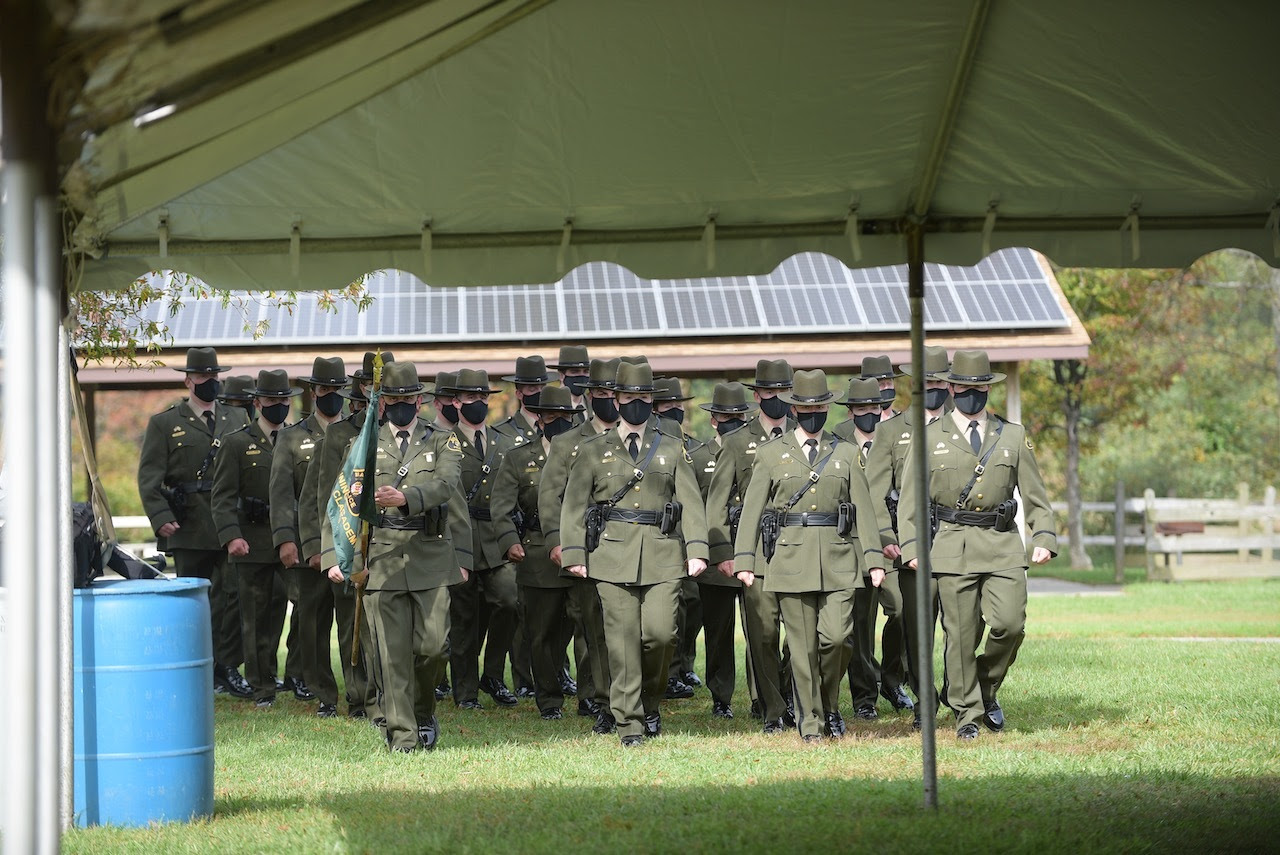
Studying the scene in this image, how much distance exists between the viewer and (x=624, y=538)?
10352mm

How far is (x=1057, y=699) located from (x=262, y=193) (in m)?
7.92

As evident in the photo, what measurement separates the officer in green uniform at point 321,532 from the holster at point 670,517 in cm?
216

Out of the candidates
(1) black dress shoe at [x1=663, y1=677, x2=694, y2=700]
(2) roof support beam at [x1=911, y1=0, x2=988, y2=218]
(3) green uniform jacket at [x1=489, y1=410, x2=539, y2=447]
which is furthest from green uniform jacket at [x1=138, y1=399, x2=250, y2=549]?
(2) roof support beam at [x1=911, y1=0, x2=988, y2=218]

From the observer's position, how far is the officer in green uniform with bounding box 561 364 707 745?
10312mm

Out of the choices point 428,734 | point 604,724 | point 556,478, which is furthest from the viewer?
point 556,478

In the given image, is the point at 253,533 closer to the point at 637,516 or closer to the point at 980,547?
the point at 637,516

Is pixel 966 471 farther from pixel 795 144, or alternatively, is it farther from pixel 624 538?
pixel 795 144

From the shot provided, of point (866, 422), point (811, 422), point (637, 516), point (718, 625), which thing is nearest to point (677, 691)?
point (718, 625)

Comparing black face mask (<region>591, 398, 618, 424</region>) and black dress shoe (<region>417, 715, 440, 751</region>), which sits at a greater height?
black face mask (<region>591, 398, 618, 424</region>)

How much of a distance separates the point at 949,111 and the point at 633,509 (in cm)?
461

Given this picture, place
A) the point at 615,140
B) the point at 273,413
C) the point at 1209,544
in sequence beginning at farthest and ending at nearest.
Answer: the point at 1209,544, the point at 273,413, the point at 615,140

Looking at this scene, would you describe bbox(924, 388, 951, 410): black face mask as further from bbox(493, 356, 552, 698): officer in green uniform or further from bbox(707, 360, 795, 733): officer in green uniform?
bbox(493, 356, 552, 698): officer in green uniform

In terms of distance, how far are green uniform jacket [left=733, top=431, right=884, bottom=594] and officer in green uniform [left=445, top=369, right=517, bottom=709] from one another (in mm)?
2613

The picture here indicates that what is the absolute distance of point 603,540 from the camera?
10.4 metres
